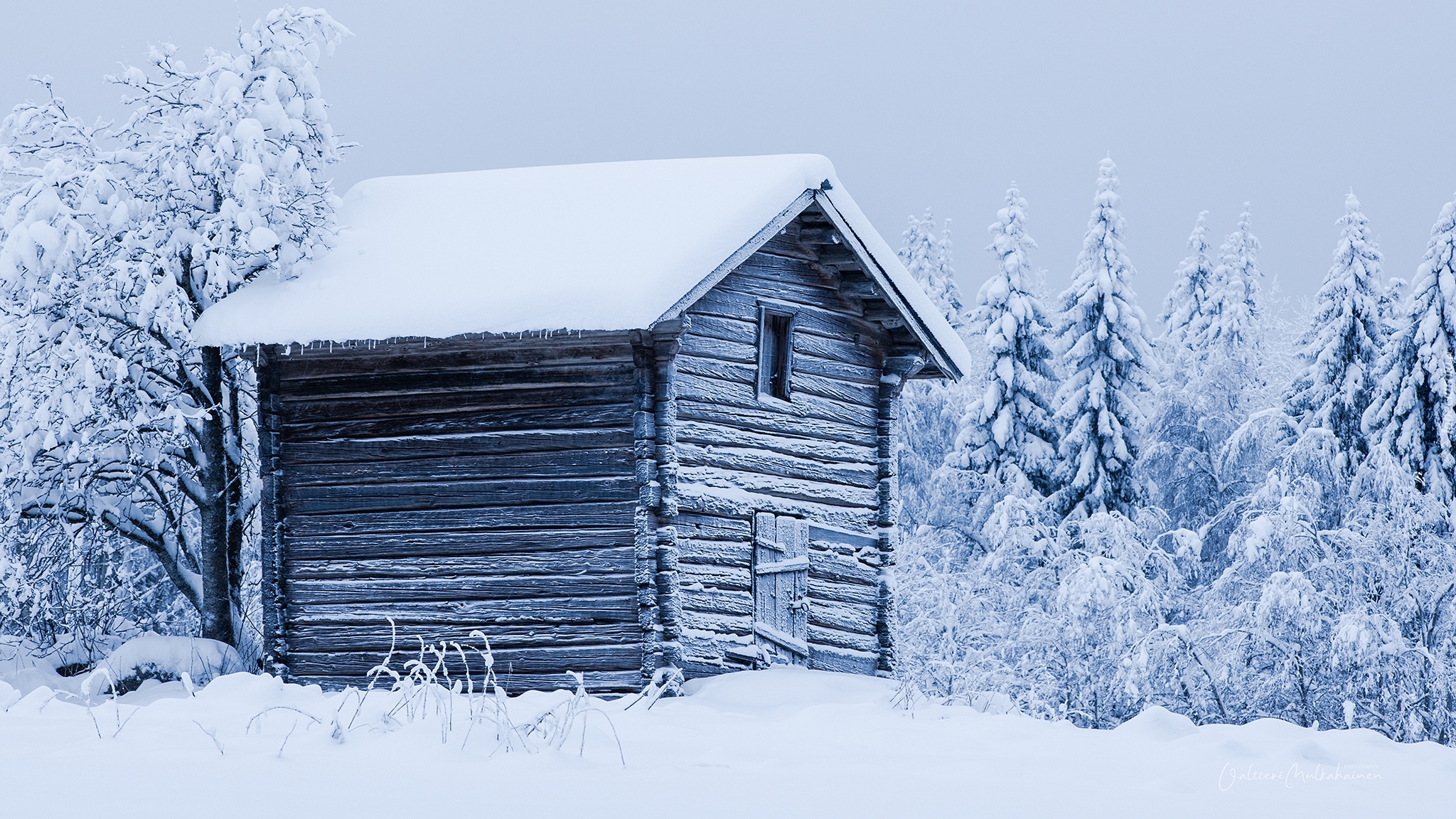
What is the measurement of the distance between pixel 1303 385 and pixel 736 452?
64.2ft

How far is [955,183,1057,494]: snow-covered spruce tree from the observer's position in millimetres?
33594

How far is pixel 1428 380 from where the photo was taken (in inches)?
1113

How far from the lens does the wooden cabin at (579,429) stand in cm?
1436

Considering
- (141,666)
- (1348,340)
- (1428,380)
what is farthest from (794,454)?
(1348,340)

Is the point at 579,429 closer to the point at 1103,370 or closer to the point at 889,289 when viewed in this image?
the point at 889,289

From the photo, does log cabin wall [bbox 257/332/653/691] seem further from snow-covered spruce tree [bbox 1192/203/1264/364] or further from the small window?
snow-covered spruce tree [bbox 1192/203/1264/364]

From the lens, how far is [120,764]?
7.58 meters

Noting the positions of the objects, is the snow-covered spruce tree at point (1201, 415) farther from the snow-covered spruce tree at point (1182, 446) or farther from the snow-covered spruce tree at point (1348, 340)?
the snow-covered spruce tree at point (1348, 340)

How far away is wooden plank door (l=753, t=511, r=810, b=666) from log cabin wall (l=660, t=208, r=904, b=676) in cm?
9

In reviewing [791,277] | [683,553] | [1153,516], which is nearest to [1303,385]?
[1153,516]

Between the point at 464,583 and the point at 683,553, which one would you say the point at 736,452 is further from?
the point at 464,583

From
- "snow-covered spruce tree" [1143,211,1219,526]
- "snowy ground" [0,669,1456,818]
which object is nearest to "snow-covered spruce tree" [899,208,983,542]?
"snow-covered spruce tree" [1143,211,1219,526]

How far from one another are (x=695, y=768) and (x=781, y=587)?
306 inches

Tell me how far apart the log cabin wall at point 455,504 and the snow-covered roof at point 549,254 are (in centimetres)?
42
